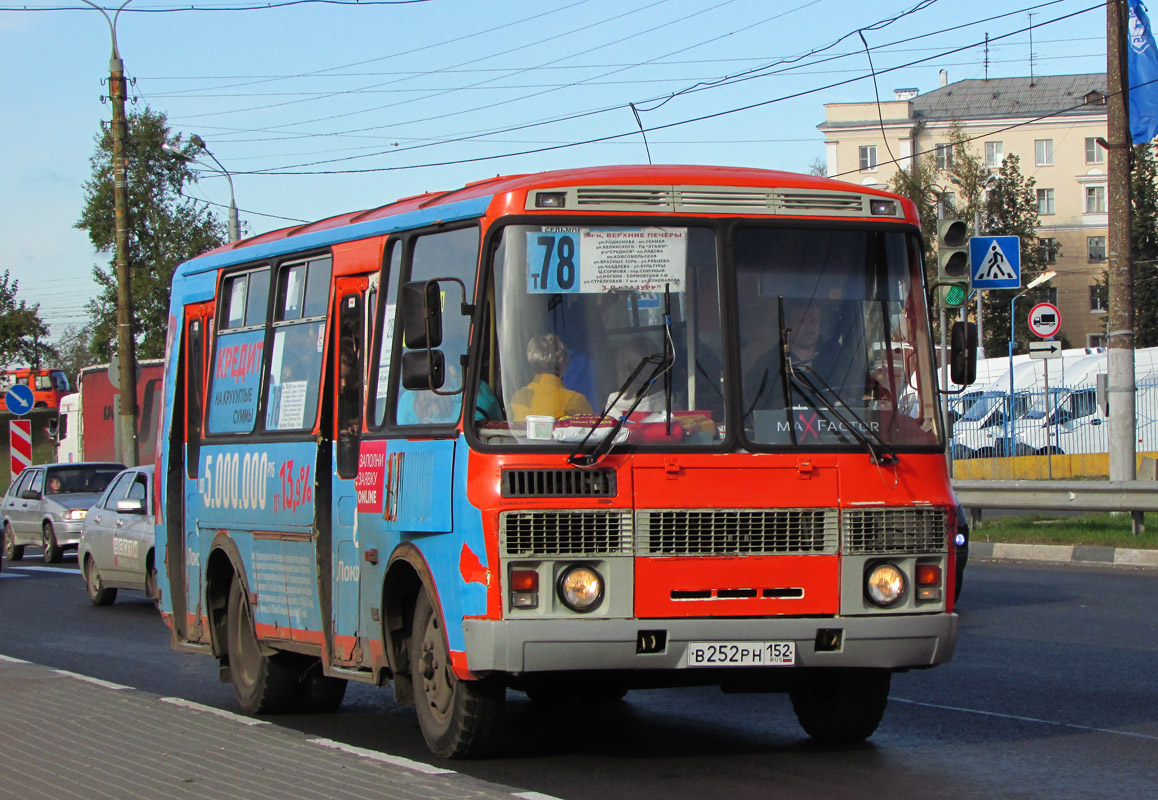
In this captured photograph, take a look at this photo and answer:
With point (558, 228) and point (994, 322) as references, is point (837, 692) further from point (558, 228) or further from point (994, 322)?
point (994, 322)

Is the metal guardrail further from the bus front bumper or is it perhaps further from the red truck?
the red truck

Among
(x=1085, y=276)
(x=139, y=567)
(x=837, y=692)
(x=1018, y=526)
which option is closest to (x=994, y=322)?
(x=1085, y=276)

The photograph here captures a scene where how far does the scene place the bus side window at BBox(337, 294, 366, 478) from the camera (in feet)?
28.6

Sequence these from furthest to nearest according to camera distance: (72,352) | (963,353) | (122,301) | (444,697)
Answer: (72,352) → (122,301) → (963,353) → (444,697)

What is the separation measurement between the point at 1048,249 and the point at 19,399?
235 ft

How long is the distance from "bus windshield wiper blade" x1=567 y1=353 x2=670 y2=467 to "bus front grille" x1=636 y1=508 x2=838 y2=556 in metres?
0.32

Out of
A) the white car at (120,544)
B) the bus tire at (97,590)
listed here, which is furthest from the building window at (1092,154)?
the bus tire at (97,590)

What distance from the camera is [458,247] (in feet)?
25.2

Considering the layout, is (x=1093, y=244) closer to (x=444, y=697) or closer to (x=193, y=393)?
(x=193, y=393)

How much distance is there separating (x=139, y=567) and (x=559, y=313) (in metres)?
11.5

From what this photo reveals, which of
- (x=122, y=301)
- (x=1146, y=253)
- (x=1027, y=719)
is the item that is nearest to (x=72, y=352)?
(x=1146, y=253)

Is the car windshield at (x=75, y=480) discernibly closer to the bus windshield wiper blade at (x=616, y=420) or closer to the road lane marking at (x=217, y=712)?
the road lane marking at (x=217, y=712)

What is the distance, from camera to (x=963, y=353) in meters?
7.91

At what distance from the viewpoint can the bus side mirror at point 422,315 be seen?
7176 millimetres
